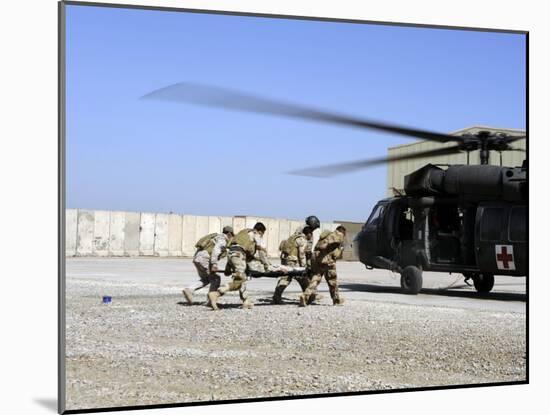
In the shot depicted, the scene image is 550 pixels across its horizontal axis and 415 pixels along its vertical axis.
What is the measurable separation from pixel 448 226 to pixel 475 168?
1151mm

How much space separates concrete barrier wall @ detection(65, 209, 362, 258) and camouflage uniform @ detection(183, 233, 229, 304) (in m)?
0.13

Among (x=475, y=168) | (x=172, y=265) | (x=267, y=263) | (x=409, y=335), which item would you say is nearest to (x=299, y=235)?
(x=267, y=263)

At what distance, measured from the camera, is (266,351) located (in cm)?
704

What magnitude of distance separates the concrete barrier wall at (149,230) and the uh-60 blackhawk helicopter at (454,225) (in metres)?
2.61

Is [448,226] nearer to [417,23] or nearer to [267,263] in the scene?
[267,263]

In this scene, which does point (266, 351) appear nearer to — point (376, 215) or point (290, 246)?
point (290, 246)

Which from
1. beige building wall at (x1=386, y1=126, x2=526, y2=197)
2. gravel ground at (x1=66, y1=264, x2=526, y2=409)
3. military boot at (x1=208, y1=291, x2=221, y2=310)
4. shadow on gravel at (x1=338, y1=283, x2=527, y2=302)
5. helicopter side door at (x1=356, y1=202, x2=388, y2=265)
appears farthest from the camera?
helicopter side door at (x1=356, y1=202, x2=388, y2=265)

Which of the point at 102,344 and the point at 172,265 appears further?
the point at 172,265

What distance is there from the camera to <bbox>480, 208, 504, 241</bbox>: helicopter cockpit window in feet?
36.6

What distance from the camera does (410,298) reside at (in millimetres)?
11484

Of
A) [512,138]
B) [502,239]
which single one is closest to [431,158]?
[512,138]

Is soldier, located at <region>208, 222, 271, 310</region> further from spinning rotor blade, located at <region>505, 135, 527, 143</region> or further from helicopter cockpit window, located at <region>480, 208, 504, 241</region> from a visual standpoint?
helicopter cockpit window, located at <region>480, 208, 504, 241</region>

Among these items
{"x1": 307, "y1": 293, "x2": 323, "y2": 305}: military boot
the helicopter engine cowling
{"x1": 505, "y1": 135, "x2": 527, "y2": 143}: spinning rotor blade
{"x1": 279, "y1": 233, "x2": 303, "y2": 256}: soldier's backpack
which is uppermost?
{"x1": 505, "y1": 135, "x2": 527, "y2": 143}: spinning rotor blade

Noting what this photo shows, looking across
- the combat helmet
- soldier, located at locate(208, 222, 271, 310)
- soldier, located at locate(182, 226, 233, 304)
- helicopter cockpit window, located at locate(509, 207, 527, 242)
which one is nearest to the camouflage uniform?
soldier, located at locate(182, 226, 233, 304)
